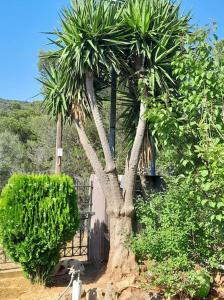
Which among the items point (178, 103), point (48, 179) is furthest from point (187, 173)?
point (48, 179)

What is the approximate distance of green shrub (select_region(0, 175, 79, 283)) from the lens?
222 inches

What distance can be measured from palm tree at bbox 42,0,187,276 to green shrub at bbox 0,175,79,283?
84 centimetres

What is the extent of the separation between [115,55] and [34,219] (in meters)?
2.87

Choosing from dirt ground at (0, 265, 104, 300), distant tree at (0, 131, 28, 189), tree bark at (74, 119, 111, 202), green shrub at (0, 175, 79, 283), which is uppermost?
distant tree at (0, 131, 28, 189)

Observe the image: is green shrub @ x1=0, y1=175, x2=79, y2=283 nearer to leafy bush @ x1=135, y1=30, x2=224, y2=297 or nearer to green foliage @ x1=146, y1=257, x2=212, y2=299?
leafy bush @ x1=135, y1=30, x2=224, y2=297

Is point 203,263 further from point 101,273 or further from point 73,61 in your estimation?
point 73,61

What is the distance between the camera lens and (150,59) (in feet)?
21.1

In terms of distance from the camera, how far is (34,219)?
5680mm

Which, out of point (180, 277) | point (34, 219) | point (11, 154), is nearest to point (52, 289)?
point (34, 219)

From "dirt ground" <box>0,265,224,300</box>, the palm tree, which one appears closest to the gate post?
"dirt ground" <box>0,265,224,300</box>

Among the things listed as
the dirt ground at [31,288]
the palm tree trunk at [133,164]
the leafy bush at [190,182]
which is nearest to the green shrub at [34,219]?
the dirt ground at [31,288]

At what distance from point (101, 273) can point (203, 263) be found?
5.90ft

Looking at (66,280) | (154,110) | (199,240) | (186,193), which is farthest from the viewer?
(66,280)

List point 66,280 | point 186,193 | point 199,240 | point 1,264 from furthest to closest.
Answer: point 1,264 < point 66,280 < point 199,240 < point 186,193
